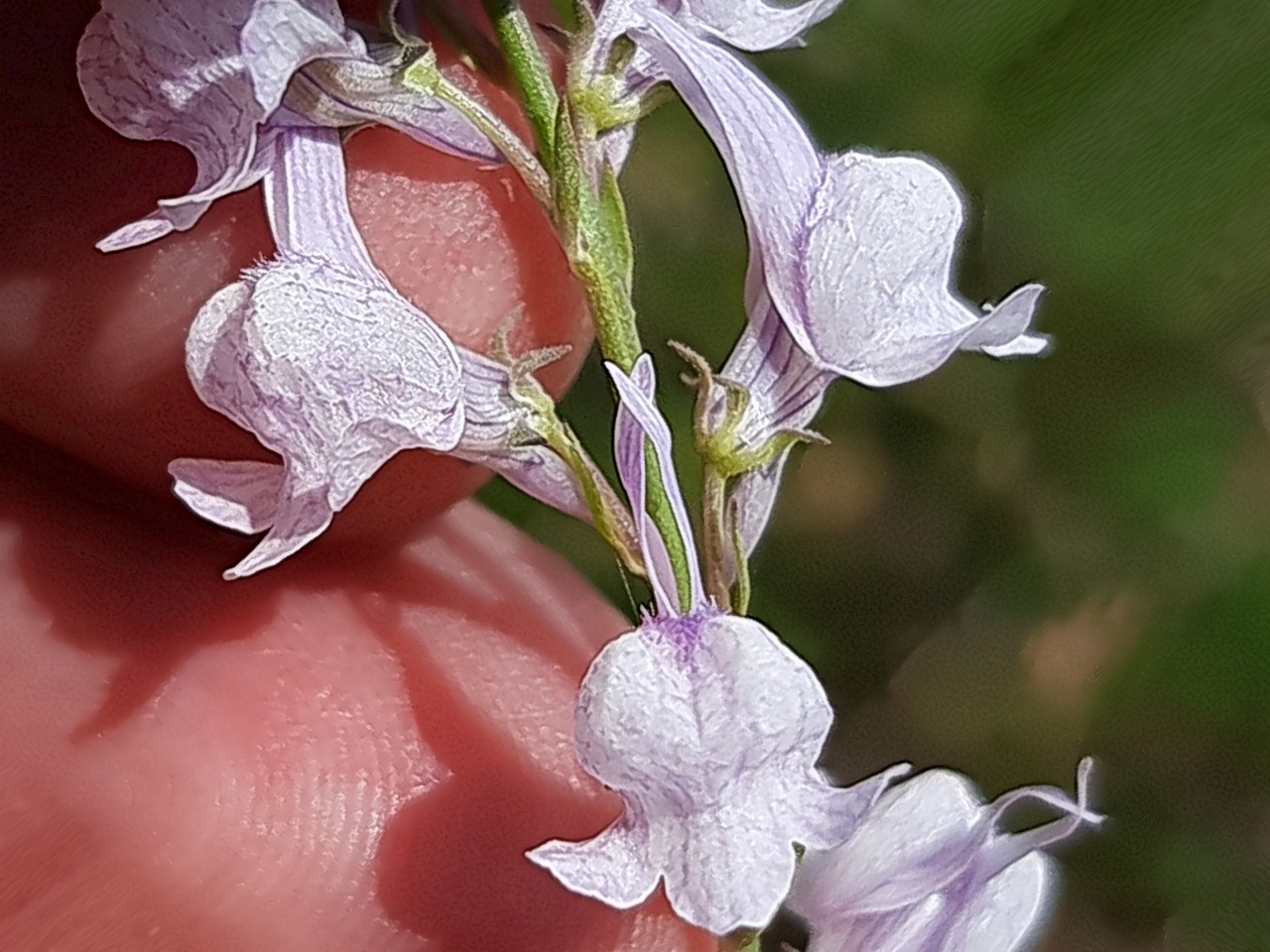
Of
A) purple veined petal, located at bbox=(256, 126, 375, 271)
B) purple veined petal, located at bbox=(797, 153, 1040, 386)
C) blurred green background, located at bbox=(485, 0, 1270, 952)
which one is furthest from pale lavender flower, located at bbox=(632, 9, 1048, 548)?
blurred green background, located at bbox=(485, 0, 1270, 952)

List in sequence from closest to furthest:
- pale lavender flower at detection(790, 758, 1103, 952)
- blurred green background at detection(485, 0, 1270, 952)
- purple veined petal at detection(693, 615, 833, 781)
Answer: purple veined petal at detection(693, 615, 833, 781), pale lavender flower at detection(790, 758, 1103, 952), blurred green background at detection(485, 0, 1270, 952)

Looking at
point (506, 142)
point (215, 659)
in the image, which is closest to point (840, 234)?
point (506, 142)

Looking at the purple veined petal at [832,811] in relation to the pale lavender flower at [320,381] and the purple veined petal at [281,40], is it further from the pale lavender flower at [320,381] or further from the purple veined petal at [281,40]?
the purple veined petal at [281,40]

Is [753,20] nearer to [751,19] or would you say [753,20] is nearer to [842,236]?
[751,19]

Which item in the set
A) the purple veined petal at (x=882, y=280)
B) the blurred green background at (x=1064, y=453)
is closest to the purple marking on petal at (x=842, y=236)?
the purple veined petal at (x=882, y=280)

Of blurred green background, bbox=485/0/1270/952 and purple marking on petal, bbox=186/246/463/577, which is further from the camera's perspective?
blurred green background, bbox=485/0/1270/952

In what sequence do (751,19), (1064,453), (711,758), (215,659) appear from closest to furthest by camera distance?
(711,758), (751,19), (215,659), (1064,453)

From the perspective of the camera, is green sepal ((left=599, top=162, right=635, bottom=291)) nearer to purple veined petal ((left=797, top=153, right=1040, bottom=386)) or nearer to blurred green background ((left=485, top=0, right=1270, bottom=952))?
purple veined petal ((left=797, top=153, right=1040, bottom=386))
